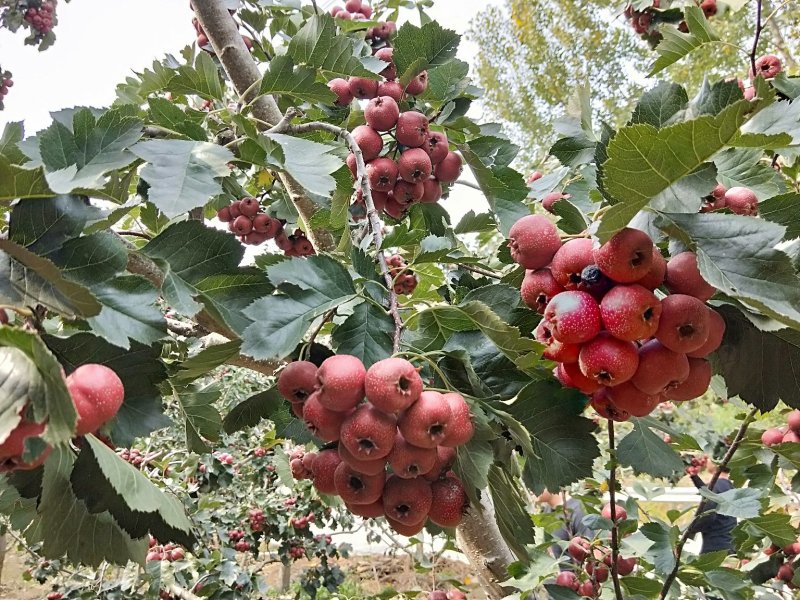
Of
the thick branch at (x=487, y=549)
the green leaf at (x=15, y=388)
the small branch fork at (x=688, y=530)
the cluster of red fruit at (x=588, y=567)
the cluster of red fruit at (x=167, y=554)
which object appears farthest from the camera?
the cluster of red fruit at (x=167, y=554)

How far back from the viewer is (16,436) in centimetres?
51

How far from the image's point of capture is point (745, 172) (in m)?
0.87

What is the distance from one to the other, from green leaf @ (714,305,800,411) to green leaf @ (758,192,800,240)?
0.13 meters

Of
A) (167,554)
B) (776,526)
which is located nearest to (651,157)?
(776,526)

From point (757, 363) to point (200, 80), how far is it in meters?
1.05

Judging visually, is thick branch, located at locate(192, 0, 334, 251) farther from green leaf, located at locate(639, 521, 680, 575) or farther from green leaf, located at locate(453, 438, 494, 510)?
green leaf, located at locate(639, 521, 680, 575)

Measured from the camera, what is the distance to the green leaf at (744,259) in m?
0.61

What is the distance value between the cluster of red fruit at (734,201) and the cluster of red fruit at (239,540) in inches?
126

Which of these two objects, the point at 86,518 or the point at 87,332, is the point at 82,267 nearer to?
the point at 87,332

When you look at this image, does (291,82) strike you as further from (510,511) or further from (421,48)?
(510,511)

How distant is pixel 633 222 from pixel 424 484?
1.36 feet

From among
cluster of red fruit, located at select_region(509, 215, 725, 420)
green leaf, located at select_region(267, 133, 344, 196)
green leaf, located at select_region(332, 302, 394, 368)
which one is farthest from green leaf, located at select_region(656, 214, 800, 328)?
green leaf, located at select_region(267, 133, 344, 196)

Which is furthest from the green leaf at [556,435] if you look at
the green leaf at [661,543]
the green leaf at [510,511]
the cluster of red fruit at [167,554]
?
the cluster of red fruit at [167,554]

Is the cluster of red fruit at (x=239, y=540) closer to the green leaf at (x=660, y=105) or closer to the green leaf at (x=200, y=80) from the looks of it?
the green leaf at (x=200, y=80)
